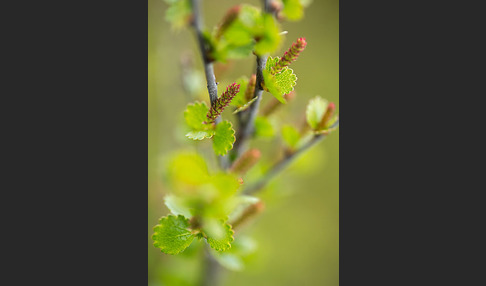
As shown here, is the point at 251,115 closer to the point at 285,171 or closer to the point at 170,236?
the point at 170,236

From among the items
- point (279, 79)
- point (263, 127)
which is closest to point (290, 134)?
point (263, 127)

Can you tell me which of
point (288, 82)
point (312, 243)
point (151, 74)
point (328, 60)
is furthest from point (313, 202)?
point (288, 82)

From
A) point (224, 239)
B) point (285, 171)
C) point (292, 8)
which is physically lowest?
point (224, 239)

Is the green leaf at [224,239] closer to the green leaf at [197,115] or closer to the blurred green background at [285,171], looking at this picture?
the green leaf at [197,115]

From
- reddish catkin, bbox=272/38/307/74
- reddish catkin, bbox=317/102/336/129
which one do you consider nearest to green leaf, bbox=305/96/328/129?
reddish catkin, bbox=317/102/336/129

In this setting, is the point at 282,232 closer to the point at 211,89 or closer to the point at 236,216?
the point at 236,216

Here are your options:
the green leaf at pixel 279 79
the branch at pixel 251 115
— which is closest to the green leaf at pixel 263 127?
the branch at pixel 251 115
